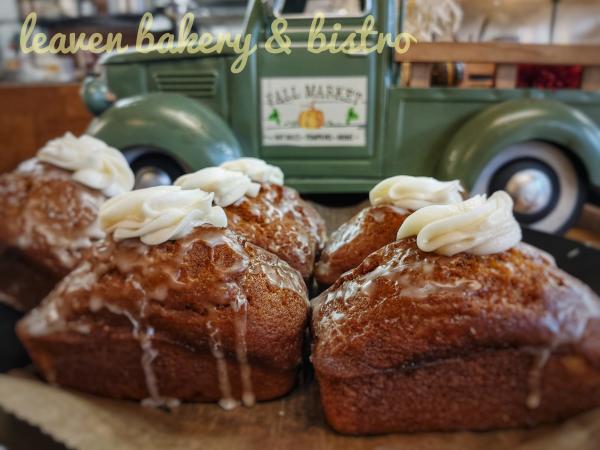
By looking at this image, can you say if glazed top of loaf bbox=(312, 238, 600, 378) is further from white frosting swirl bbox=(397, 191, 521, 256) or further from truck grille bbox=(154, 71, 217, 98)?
truck grille bbox=(154, 71, 217, 98)

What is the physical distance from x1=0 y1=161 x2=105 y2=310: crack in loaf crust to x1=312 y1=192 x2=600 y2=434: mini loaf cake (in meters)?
1.06

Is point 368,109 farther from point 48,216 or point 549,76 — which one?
point 48,216

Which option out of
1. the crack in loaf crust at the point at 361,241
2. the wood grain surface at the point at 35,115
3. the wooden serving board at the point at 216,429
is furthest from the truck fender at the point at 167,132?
the wood grain surface at the point at 35,115

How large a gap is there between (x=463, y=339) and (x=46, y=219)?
1.51 meters

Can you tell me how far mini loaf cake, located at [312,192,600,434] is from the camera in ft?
3.82

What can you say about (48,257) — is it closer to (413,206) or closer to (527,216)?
(413,206)

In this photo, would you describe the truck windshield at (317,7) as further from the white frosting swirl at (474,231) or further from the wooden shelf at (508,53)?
the white frosting swirl at (474,231)

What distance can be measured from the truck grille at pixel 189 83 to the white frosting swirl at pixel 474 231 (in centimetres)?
A: 263

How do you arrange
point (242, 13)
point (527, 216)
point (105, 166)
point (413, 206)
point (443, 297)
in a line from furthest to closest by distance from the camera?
1. point (242, 13)
2. point (527, 216)
3. point (105, 166)
4. point (413, 206)
5. point (443, 297)

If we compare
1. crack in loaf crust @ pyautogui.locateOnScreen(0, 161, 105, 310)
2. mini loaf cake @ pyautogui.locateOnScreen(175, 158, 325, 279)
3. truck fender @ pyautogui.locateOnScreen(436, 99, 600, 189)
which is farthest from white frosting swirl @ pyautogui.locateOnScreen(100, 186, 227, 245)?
truck fender @ pyautogui.locateOnScreen(436, 99, 600, 189)

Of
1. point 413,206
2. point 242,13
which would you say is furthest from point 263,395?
point 242,13

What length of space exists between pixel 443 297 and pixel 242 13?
7.17 m

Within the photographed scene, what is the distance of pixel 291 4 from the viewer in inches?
140

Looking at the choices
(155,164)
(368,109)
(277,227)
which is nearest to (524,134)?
(368,109)
